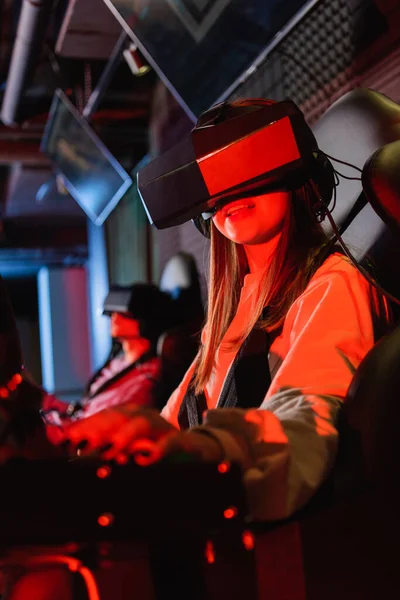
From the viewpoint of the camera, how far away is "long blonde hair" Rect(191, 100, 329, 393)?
1.11 meters

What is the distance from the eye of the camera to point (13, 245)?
8.40 m

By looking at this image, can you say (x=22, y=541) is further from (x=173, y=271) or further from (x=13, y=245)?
(x=13, y=245)

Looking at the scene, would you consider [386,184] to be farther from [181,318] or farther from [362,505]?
[181,318]

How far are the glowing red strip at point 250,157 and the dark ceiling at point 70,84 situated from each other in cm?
243

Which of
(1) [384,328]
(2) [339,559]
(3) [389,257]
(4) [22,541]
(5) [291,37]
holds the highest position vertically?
(5) [291,37]

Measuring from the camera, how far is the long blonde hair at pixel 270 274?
43.7 inches

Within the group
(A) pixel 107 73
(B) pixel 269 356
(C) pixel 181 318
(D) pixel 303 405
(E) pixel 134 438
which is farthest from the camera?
(A) pixel 107 73

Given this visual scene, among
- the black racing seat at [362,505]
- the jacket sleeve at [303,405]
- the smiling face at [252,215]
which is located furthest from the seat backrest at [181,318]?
the black racing seat at [362,505]

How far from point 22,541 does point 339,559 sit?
42cm

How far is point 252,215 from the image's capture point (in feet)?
3.75

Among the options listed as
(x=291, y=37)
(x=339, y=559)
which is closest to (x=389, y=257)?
(x=339, y=559)

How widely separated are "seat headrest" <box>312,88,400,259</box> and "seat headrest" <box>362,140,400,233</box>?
218 mm

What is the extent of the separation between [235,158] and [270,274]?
0.24m

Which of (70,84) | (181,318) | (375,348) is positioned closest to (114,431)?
(375,348)
